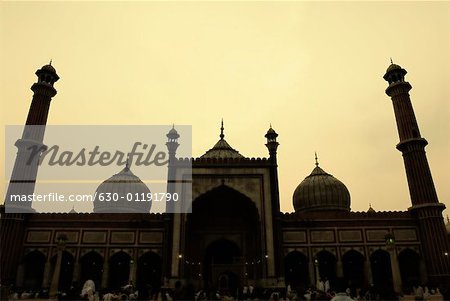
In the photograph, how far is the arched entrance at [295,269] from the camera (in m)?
27.6

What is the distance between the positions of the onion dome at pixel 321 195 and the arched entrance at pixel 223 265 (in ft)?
30.0

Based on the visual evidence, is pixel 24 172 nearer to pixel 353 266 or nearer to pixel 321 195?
pixel 321 195

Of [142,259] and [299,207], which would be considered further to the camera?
[299,207]

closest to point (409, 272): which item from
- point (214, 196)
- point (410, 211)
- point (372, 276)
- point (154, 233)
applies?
point (372, 276)

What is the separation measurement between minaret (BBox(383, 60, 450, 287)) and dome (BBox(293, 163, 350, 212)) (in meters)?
6.55

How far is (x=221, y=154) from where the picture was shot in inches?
1259

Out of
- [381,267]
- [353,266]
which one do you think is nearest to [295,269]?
[353,266]

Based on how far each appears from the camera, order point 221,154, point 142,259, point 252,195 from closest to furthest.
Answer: point 252,195, point 142,259, point 221,154

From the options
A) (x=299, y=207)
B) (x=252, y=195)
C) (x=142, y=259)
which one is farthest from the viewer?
(x=299, y=207)

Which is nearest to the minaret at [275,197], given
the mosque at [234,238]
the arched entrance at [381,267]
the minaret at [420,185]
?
the mosque at [234,238]

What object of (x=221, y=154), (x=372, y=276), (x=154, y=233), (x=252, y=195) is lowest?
(x=372, y=276)

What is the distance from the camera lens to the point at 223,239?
90.8ft

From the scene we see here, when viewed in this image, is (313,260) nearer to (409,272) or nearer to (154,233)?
(409,272)

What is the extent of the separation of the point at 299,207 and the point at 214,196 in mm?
10407
